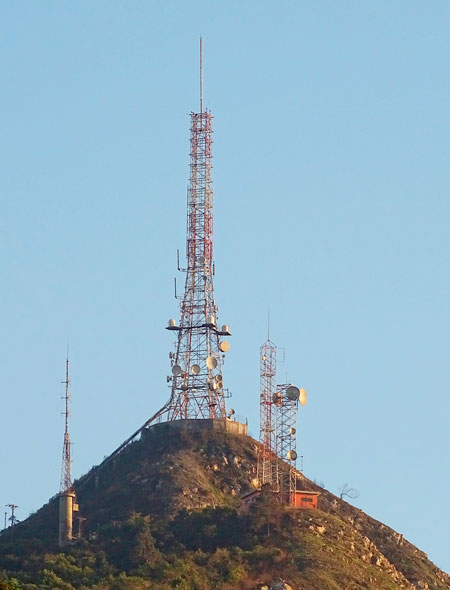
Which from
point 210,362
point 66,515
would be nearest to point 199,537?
point 66,515

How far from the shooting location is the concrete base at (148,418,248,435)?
→ 14150cm

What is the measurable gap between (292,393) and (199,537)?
11.0 meters

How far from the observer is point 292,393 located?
5231 inches

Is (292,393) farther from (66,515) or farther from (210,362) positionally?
(66,515)

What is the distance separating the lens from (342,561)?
124 meters

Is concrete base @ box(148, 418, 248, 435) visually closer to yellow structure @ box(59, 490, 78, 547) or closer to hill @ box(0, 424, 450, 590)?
hill @ box(0, 424, 450, 590)

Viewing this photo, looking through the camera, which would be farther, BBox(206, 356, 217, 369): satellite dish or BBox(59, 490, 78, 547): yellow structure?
BBox(206, 356, 217, 369): satellite dish

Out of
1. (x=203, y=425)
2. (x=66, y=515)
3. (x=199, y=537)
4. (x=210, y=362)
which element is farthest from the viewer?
(x=203, y=425)

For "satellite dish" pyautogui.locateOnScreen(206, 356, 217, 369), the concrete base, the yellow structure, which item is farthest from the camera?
the concrete base

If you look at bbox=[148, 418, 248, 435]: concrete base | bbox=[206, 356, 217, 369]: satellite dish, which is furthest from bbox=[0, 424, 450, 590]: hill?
bbox=[206, 356, 217, 369]: satellite dish

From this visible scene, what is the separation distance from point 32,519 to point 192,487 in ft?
33.0

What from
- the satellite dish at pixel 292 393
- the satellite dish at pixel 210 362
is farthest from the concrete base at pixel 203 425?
the satellite dish at pixel 292 393

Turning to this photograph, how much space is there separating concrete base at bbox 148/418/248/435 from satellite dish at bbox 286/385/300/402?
33.3 ft

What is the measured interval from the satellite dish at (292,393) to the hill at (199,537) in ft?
20.7
